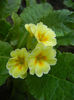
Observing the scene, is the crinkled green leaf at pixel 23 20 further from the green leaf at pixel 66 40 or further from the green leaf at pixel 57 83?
the green leaf at pixel 57 83

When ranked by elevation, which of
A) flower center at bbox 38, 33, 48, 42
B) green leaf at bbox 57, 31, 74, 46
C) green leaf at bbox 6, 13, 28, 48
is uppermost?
flower center at bbox 38, 33, 48, 42

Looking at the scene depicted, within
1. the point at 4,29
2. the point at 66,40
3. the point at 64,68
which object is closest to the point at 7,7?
the point at 4,29

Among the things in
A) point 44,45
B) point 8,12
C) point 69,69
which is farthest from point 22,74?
point 8,12

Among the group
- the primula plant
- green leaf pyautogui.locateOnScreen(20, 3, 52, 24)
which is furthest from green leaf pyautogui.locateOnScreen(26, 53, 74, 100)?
green leaf pyautogui.locateOnScreen(20, 3, 52, 24)

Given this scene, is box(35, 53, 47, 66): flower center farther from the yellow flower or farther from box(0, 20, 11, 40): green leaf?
box(0, 20, 11, 40): green leaf

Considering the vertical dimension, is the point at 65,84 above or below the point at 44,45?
below

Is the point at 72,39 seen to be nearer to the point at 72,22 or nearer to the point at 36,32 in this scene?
the point at 72,22

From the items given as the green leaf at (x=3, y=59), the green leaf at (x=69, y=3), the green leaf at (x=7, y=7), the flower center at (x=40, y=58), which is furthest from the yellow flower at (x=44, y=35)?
the green leaf at (x=69, y=3)
